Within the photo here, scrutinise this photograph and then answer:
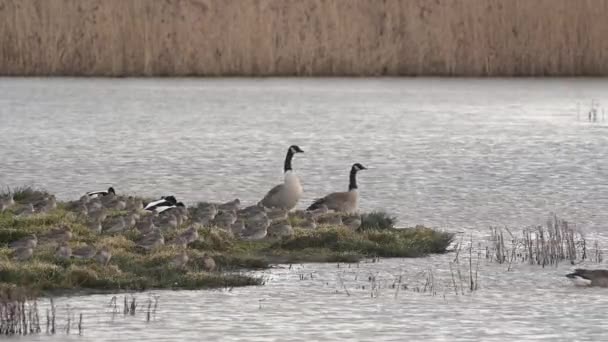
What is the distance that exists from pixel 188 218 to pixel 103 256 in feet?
7.68

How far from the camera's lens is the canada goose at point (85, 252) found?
1102 cm

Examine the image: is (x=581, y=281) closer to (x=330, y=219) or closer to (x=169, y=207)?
(x=330, y=219)

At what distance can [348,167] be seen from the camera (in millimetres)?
20422

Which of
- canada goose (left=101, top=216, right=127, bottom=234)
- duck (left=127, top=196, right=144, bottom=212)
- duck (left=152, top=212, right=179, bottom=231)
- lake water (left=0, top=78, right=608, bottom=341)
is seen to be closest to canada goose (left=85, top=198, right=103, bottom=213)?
canada goose (left=101, top=216, right=127, bottom=234)

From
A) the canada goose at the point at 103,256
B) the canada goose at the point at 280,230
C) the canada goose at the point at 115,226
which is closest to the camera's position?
the canada goose at the point at 103,256

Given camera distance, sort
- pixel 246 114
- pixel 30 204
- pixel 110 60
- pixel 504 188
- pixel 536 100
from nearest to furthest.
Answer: pixel 30 204, pixel 504 188, pixel 246 114, pixel 536 100, pixel 110 60

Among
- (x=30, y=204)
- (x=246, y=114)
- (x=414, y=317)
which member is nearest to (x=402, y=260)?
(x=414, y=317)

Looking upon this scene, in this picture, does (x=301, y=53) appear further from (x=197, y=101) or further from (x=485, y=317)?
(x=485, y=317)

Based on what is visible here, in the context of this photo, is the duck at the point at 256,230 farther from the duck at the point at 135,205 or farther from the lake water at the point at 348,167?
the duck at the point at 135,205

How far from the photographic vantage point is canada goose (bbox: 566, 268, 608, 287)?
1058 cm

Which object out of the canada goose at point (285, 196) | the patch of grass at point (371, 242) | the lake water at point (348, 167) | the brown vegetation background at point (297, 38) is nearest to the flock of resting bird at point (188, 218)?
the canada goose at point (285, 196)

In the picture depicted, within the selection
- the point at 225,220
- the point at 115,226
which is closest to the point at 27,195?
the point at 115,226

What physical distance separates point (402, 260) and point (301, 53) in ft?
72.9

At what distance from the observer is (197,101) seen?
32.0 metres
